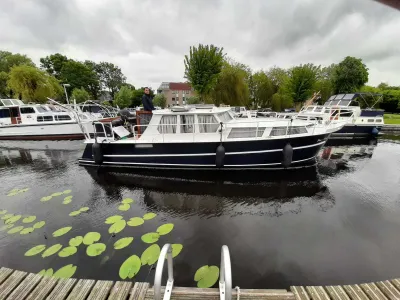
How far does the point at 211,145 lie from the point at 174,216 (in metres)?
3.38

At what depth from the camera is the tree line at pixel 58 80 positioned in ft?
70.2

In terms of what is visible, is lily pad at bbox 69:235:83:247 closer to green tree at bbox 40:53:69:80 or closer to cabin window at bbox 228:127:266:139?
cabin window at bbox 228:127:266:139

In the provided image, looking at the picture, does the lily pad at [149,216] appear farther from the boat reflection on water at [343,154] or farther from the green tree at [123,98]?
the green tree at [123,98]

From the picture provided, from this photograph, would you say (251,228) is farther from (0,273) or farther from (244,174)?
(0,273)

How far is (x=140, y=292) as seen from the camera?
271cm

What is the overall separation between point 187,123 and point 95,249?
17.8 ft

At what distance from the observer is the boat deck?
104 inches

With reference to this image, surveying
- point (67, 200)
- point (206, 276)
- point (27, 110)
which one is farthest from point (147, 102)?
point (27, 110)

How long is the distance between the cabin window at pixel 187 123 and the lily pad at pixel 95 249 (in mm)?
5081

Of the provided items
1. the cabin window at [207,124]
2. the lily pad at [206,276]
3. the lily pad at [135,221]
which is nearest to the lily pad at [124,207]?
the lily pad at [135,221]

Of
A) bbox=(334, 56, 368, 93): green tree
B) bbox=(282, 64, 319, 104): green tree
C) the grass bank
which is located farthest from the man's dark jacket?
bbox=(334, 56, 368, 93): green tree

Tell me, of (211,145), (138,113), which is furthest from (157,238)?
(138,113)

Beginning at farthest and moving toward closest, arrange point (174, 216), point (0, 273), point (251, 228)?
point (174, 216) → point (251, 228) → point (0, 273)

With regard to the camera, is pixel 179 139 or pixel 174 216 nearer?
pixel 174 216
